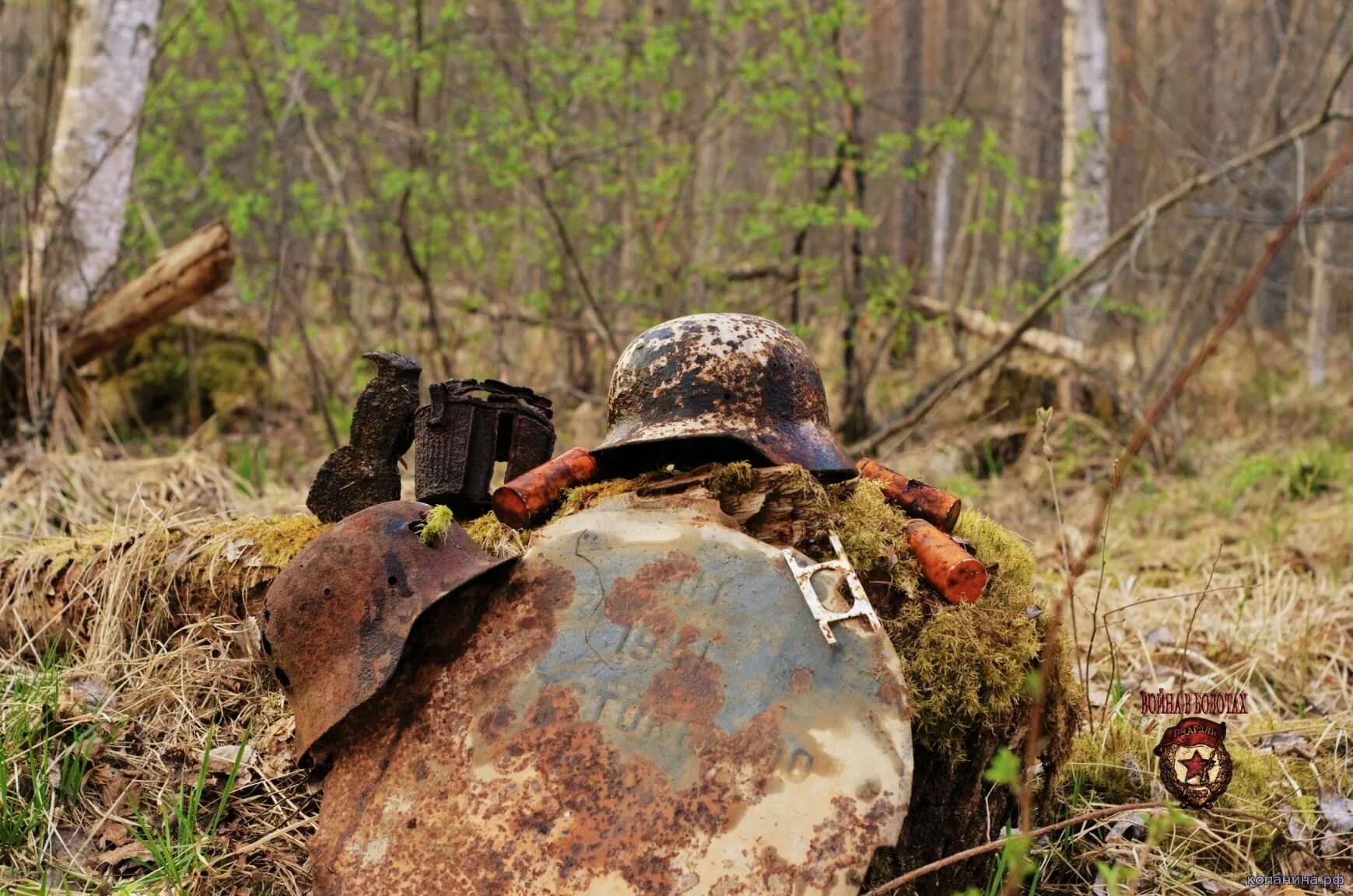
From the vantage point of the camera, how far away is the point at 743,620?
208 centimetres

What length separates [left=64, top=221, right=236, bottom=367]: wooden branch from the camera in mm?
5504

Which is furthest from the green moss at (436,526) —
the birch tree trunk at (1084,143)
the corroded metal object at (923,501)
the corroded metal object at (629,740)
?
the birch tree trunk at (1084,143)

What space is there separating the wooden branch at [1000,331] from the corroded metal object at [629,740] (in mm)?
5569

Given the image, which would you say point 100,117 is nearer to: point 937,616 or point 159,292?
point 159,292

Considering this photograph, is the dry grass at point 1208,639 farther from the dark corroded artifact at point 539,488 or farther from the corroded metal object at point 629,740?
the dark corroded artifact at point 539,488

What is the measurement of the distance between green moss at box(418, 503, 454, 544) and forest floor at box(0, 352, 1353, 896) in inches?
25.2

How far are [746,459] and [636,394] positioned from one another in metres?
0.32

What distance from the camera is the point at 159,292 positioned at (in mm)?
5641

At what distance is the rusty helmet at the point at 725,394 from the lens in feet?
8.14

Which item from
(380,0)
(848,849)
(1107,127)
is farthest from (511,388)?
(1107,127)

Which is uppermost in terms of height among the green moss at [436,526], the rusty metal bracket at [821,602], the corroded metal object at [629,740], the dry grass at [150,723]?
the green moss at [436,526]

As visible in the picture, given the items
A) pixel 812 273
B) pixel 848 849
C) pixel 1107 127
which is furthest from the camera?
pixel 1107 127

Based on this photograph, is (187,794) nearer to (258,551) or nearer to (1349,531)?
(258,551)

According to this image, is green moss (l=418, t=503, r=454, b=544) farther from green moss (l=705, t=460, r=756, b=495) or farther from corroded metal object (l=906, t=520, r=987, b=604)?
corroded metal object (l=906, t=520, r=987, b=604)
